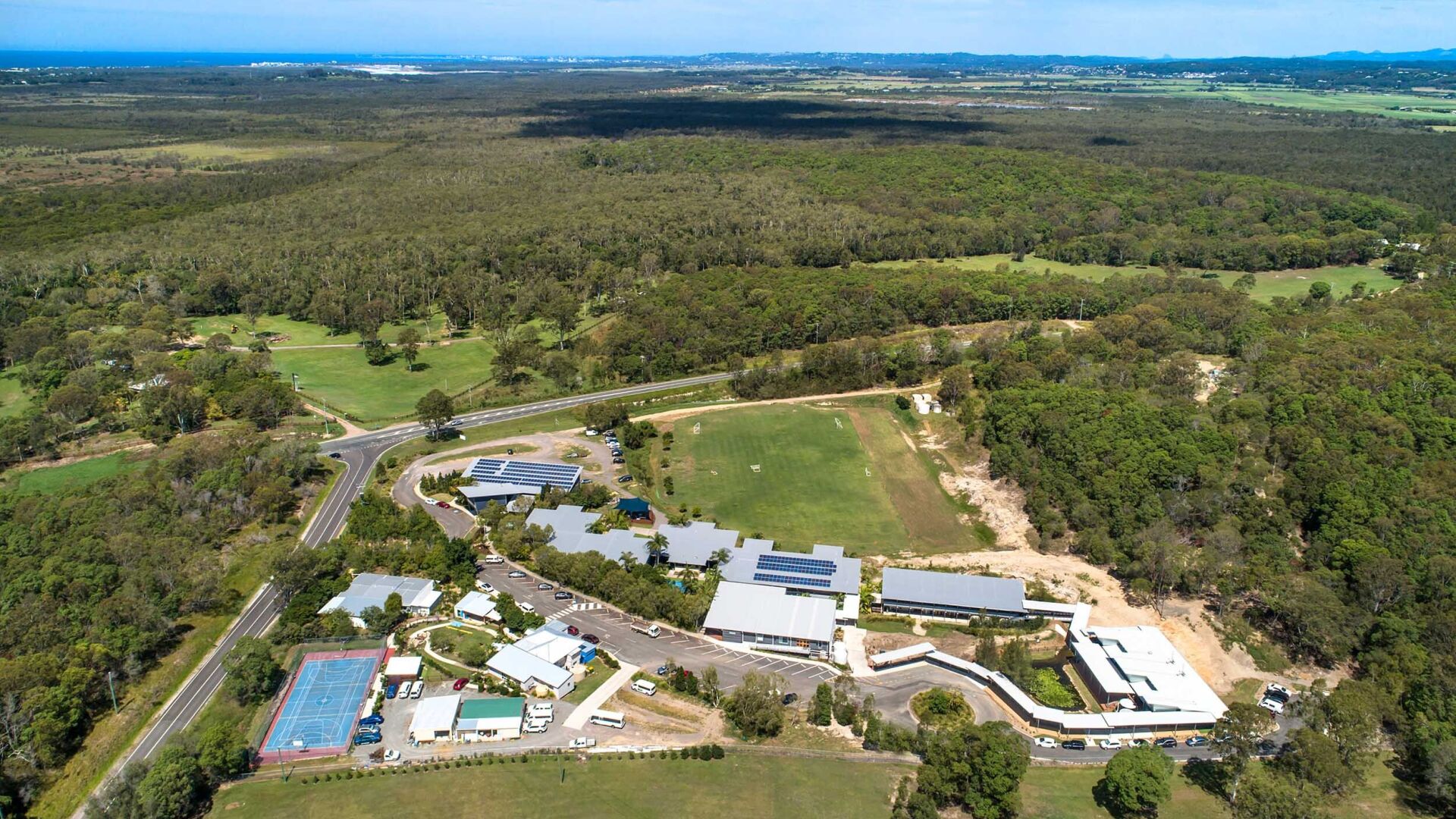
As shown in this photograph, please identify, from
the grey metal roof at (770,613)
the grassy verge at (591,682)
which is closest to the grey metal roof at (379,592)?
the grassy verge at (591,682)

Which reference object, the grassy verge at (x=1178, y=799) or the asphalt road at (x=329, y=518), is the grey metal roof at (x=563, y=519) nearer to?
A: the asphalt road at (x=329, y=518)

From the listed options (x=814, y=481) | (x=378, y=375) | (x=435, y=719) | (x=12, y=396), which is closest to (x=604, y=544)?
(x=435, y=719)

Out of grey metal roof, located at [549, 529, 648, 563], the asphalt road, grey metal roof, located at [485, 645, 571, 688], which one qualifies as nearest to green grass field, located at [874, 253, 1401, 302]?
the asphalt road

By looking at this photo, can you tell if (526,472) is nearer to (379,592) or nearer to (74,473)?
(379,592)

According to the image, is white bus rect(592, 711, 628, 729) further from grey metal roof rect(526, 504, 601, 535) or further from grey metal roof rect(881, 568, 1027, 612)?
grey metal roof rect(526, 504, 601, 535)

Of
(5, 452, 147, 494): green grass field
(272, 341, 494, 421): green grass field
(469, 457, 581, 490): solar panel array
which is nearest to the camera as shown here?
(5, 452, 147, 494): green grass field

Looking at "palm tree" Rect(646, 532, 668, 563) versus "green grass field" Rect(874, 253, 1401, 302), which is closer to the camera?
"palm tree" Rect(646, 532, 668, 563)
